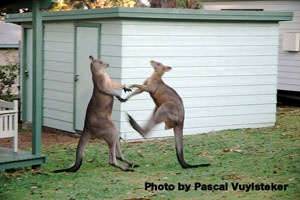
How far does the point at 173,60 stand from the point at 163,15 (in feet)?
3.49

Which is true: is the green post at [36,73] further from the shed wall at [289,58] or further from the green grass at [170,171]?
the shed wall at [289,58]

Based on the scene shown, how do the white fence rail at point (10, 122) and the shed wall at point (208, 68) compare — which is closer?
the white fence rail at point (10, 122)

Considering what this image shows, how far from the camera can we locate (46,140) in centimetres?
→ 1286

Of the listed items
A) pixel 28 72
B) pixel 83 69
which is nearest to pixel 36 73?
pixel 83 69

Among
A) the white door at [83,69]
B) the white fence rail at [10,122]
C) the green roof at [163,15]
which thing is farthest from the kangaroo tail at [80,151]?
the white door at [83,69]

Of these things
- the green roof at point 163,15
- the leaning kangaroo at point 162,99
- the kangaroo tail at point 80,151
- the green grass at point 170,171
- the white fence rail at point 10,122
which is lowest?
the green grass at point 170,171

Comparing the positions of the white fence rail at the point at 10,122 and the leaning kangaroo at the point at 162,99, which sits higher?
the leaning kangaroo at the point at 162,99

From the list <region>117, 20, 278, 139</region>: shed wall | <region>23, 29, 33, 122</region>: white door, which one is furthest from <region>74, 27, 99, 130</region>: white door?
<region>23, 29, 33, 122</region>: white door

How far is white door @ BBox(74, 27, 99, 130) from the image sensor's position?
1258 cm

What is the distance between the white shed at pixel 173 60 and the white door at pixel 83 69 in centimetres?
2

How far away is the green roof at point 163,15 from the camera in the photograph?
11547 mm

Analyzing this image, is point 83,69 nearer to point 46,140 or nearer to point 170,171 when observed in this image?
point 46,140

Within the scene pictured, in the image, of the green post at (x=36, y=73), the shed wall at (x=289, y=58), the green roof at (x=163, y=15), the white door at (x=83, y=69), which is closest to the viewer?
the green post at (x=36, y=73)

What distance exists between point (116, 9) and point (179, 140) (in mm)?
3501
